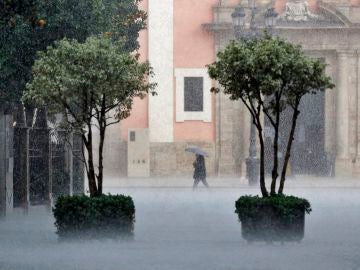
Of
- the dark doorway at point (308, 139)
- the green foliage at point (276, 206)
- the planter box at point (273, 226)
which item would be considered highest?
the dark doorway at point (308, 139)

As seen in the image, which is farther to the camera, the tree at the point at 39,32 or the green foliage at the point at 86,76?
the tree at the point at 39,32

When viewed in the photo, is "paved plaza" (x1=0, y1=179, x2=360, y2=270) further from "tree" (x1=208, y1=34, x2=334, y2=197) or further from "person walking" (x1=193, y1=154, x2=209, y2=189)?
"person walking" (x1=193, y1=154, x2=209, y2=189)

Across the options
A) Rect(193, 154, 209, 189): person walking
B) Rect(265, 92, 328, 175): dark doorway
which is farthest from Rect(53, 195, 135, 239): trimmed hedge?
Rect(265, 92, 328, 175): dark doorway

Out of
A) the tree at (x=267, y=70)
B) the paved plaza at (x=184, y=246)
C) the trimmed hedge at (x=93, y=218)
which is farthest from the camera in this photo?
the tree at (x=267, y=70)

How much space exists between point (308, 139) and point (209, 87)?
486 cm

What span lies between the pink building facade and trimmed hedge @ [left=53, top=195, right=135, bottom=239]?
104 feet

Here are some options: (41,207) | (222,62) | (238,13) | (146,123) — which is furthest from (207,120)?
(222,62)

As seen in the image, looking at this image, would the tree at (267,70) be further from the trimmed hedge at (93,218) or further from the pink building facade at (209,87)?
the pink building facade at (209,87)

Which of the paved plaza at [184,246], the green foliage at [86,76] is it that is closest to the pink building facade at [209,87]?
the paved plaza at [184,246]

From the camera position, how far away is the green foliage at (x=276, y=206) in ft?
58.7

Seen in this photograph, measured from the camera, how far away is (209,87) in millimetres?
51031

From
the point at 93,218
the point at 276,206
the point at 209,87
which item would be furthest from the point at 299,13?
the point at 93,218

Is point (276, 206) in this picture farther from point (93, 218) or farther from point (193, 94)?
point (193, 94)

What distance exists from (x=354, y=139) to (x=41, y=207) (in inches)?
1001
